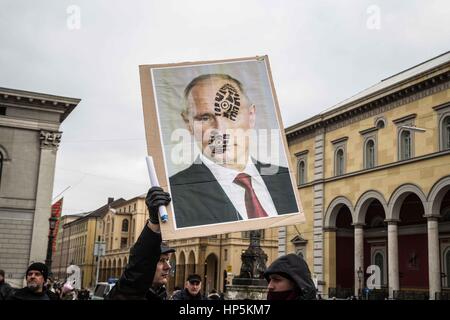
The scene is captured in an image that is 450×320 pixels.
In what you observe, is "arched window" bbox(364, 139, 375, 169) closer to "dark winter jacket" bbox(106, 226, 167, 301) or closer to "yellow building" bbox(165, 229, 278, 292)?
"yellow building" bbox(165, 229, 278, 292)

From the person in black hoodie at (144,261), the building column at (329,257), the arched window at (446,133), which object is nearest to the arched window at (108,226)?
the building column at (329,257)

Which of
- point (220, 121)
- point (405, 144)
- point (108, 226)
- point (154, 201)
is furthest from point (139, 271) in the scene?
point (108, 226)

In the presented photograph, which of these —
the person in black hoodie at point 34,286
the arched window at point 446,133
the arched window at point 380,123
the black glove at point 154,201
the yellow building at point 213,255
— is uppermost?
the arched window at point 380,123

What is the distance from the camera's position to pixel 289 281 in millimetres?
2982

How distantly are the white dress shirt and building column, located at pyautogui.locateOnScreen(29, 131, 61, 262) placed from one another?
36.1 metres

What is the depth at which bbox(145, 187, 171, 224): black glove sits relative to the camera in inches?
116

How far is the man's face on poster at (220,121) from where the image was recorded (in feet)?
12.0

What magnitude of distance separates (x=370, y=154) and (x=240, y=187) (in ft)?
99.8

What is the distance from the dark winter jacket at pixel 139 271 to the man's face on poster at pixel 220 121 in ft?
3.05

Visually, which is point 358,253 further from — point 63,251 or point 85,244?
point 63,251

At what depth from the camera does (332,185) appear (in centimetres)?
3600

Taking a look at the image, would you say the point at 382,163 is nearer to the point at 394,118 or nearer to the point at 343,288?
the point at 394,118

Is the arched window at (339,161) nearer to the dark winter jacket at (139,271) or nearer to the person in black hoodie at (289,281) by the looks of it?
the person in black hoodie at (289,281)
